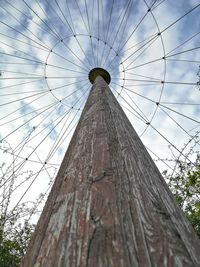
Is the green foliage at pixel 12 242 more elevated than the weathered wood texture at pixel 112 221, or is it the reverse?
the green foliage at pixel 12 242

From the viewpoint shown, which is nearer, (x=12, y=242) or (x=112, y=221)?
(x=112, y=221)

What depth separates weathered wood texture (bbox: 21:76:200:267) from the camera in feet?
2.46

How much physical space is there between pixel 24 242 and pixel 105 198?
779 centimetres

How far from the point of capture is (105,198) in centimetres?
97

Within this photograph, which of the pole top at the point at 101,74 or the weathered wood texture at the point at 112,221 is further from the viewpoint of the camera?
the pole top at the point at 101,74

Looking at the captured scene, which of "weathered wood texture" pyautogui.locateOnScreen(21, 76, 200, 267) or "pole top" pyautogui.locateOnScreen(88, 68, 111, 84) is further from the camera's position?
"pole top" pyautogui.locateOnScreen(88, 68, 111, 84)

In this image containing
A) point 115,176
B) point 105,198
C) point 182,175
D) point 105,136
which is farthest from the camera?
point 182,175

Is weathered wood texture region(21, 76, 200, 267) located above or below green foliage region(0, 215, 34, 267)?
below

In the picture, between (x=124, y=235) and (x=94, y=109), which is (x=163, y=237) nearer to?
(x=124, y=235)

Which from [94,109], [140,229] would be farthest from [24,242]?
[140,229]

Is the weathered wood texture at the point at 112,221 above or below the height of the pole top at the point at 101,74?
below

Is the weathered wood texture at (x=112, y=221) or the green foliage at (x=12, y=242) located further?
the green foliage at (x=12, y=242)

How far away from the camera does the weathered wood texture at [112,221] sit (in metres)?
0.75

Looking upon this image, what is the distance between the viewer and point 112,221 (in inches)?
33.7
